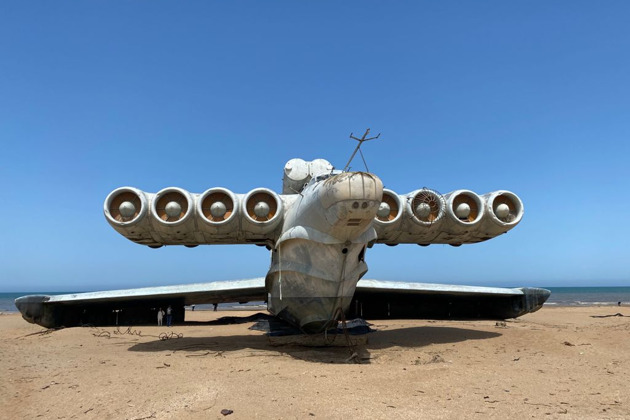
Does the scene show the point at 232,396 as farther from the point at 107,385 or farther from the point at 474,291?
the point at 474,291

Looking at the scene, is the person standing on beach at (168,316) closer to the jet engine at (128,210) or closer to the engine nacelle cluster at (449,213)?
the jet engine at (128,210)

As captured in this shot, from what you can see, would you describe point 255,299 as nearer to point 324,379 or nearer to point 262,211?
point 262,211

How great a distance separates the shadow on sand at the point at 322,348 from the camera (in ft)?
28.1

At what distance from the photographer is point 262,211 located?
9.48 m

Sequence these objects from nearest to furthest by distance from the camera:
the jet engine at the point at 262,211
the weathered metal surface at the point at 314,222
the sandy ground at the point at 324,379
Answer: the sandy ground at the point at 324,379, the weathered metal surface at the point at 314,222, the jet engine at the point at 262,211

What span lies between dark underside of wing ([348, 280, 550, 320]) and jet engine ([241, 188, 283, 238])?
5577 mm

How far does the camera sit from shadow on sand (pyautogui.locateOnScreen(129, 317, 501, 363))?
8562 millimetres

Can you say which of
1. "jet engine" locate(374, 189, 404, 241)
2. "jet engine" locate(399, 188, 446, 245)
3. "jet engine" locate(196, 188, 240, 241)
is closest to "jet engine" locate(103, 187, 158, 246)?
"jet engine" locate(196, 188, 240, 241)

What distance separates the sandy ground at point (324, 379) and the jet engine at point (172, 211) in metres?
2.72

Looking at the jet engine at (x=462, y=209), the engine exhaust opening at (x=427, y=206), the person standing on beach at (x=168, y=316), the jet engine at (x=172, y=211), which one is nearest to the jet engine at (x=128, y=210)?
the jet engine at (x=172, y=211)

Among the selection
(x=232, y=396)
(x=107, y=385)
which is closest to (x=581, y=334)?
(x=232, y=396)

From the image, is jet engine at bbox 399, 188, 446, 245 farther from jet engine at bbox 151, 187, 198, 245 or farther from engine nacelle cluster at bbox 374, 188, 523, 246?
jet engine at bbox 151, 187, 198, 245

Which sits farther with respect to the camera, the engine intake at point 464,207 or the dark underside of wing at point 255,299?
the dark underside of wing at point 255,299

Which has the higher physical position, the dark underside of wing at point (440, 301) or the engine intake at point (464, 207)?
the engine intake at point (464, 207)
